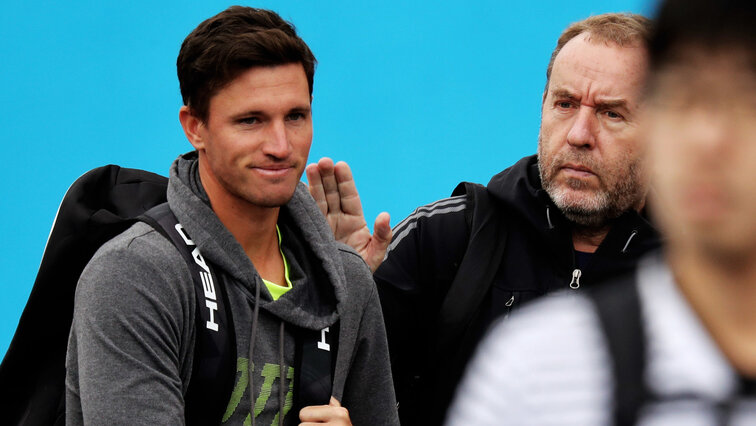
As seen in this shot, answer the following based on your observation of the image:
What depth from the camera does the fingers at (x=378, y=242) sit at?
7.50ft

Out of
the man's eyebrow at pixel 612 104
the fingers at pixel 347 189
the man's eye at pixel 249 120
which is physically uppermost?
the man's eyebrow at pixel 612 104

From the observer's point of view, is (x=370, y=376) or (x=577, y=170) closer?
(x=370, y=376)

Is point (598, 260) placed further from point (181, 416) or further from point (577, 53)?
point (181, 416)

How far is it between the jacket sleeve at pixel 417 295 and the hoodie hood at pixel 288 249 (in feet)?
1.21

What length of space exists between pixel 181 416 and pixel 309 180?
0.83m

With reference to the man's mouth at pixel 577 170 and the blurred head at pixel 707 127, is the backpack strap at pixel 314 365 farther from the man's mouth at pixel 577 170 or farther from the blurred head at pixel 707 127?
the blurred head at pixel 707 127

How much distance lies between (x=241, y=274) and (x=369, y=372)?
1.26 ft

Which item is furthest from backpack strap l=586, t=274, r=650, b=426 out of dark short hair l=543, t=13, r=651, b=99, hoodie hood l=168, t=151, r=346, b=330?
dark short hair l=543, t=13, r=651, b=99

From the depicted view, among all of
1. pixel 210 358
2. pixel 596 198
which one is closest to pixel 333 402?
pixel 210 358

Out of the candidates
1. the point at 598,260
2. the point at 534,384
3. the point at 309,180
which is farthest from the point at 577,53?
the point at 534,384

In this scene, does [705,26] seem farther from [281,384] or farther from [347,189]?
[347,189]

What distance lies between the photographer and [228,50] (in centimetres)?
183

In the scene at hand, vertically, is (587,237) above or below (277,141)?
below

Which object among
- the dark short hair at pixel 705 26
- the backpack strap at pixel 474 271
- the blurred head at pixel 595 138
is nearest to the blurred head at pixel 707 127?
the dark short hair at pixel 705 26
